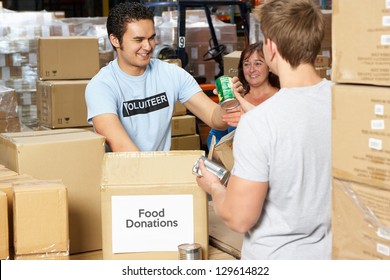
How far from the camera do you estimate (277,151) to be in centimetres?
213

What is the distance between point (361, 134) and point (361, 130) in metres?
0.01

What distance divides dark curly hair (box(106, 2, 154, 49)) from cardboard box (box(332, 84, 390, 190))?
5.34 feet

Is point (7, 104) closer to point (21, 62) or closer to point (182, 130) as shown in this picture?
point (21, 62)

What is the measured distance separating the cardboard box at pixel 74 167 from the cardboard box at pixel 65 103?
3024 millimetres

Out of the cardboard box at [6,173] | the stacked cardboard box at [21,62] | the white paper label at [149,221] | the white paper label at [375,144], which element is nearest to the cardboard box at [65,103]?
the stacked cardboard box at [21,62]

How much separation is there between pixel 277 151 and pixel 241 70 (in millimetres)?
2693

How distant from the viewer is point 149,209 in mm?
2547

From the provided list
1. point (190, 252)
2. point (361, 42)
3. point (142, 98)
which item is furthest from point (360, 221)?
point (142, 98)

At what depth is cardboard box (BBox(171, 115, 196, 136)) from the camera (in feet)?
24.0

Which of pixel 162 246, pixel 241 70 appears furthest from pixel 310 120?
pixel 241 70
